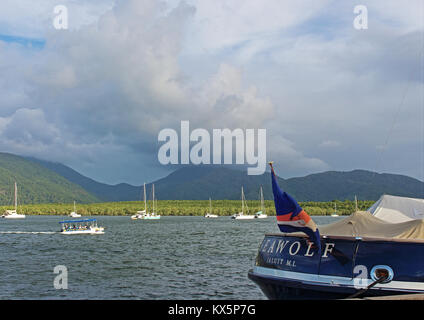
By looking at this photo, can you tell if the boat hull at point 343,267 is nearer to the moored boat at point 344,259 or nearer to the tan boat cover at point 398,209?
the moored boat at point 344,259

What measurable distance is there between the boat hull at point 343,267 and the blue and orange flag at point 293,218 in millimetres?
540

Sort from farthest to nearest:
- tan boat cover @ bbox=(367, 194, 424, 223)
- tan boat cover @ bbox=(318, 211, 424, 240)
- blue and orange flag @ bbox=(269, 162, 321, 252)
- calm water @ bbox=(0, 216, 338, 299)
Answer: calm water @ bbox=(0, 216, 338, 299) → tan boat cover @ bbox=(367, 194, 424, 223) → tan boat cover @ bbox=(318, 211, 424, 240) → blue and orange flag @ bbox=(269, 162, 321, 252)

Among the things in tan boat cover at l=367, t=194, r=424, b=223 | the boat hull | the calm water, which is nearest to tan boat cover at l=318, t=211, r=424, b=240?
the boat hull

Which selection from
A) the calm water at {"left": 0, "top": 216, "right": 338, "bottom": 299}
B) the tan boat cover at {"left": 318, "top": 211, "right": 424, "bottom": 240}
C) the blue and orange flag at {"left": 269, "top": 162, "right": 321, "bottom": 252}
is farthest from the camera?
the calm water at {"left": 0, "top": 216, "right": 338, "bottom": 299}

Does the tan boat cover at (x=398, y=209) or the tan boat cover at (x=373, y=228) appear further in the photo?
the tan boat cover at (x=398, y=209)

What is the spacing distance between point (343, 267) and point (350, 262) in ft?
→ 0.84

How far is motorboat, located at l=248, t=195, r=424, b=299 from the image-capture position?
1416 centimetres

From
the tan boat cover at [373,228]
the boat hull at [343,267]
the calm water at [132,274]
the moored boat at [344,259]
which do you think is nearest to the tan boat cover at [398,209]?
the tan boat cover at [373,228]

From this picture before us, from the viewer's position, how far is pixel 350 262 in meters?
14.5

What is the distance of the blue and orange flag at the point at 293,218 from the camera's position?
1442 centimetres

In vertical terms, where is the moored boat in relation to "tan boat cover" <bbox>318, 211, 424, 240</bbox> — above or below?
below

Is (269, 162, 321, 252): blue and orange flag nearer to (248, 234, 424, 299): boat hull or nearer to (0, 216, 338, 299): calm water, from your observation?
(248, 234, 424, 299): boat hull

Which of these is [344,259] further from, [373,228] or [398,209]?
[398,209]
